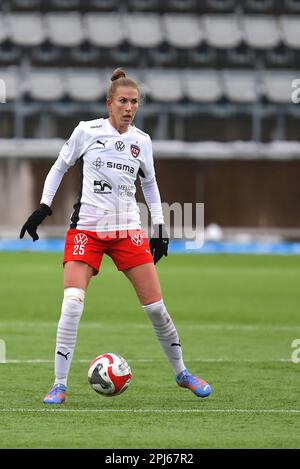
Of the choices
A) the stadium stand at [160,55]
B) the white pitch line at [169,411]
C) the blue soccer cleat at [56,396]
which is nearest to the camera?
the white pitch line at [169,411]

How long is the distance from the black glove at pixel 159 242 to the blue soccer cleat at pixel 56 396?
1.16m

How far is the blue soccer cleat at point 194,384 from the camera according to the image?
316 inches

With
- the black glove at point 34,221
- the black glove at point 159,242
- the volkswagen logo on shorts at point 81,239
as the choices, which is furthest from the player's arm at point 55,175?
the black glove at point 159,242

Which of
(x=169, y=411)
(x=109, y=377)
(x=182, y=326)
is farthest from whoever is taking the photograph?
(x=182, y=326)

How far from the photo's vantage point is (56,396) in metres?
7.63

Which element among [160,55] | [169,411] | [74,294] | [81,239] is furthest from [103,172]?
[160,55]

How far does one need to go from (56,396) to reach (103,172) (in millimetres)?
1462

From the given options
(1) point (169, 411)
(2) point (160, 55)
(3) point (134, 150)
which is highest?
(2) point (160, 55)

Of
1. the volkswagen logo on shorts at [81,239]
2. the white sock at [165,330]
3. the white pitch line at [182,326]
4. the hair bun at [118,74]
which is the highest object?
the hair bun at [118,74]

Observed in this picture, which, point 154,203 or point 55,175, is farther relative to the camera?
point 154,203

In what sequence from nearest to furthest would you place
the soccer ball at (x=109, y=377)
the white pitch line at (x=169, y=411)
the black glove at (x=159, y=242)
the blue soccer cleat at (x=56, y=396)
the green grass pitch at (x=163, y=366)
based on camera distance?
the green grass pitch at (x=163, y=366) → the white pitch line at (x=169, y=411) → the blue soccer cleat at (x=56, y=396) → the soccer ball at (x=109, y=377) → the black glove at (x=159, y=242)

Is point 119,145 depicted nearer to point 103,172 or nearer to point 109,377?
point 103,172

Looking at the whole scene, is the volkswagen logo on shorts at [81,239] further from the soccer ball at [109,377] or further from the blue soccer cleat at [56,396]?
the blue soccer cleat at [56,396]
